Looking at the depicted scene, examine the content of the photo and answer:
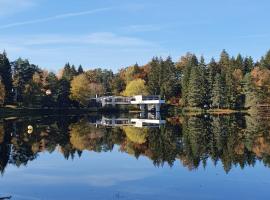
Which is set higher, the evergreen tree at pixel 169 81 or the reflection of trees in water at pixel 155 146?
the evergreen tree at pixel 169 81

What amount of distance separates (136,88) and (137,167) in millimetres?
100533

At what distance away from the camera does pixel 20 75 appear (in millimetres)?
105562

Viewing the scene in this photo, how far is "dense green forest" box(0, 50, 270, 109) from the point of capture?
9975 cm

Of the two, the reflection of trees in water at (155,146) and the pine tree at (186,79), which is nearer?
the reflection of trees in water at (155,146)

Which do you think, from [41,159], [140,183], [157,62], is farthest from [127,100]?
[140,183]

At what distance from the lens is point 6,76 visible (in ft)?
325

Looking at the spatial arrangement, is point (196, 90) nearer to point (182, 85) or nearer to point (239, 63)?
point (182, 85)

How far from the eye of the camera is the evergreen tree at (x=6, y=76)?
96887mm

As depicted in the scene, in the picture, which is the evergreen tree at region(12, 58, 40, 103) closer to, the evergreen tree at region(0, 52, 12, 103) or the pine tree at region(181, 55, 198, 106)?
the evergreen tree at region(0, 52, 12, 103)

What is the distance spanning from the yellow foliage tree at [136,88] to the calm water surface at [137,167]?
82.2 m

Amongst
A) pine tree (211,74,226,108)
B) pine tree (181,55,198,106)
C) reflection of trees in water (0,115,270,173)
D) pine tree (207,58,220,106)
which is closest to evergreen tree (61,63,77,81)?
pine tree (181,55,198,106)

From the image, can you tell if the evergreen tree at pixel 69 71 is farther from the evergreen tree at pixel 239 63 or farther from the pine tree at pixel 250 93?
the pine tree at pixel 250 93

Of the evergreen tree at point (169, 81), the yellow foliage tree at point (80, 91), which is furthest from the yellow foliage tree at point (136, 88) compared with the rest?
the yellow foliage tree at point (80, 91)

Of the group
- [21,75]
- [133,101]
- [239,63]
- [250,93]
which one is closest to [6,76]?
[21,75]
